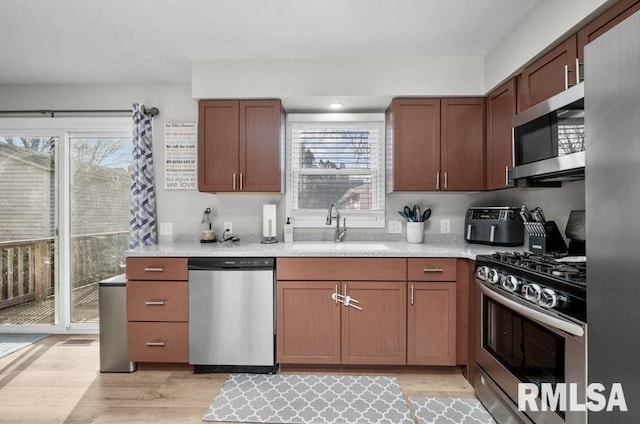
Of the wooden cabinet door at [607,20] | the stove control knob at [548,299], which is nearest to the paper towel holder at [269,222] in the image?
the stove control knob at [548,299]

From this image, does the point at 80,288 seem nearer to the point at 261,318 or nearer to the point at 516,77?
the point at 261,318

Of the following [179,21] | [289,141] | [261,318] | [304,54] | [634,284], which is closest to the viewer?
[634,284]

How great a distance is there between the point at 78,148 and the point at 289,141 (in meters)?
2.06

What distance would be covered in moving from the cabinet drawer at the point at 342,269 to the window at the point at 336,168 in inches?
28.5

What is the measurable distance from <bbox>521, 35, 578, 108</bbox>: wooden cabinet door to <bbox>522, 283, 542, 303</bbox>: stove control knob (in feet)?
3.48

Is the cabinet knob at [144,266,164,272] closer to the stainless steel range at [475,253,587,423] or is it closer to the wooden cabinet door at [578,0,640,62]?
the stainless steel range at [475,253,587,423]

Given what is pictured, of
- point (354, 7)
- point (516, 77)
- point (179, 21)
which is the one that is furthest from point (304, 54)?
point (516, 77)

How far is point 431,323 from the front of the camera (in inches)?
97.0

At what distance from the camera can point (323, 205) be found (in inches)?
126

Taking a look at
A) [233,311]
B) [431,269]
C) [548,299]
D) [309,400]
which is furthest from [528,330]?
[233,311]

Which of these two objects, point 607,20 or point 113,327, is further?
point 113,327

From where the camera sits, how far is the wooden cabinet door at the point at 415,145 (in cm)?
278

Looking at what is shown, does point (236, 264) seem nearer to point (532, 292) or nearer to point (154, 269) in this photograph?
point (154, 269)

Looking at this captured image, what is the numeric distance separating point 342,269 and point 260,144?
120 centimetres
